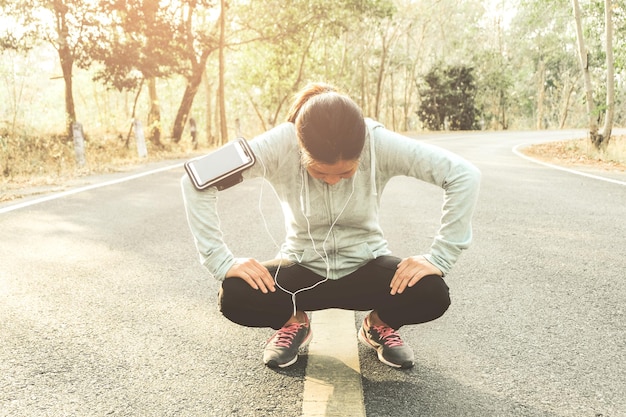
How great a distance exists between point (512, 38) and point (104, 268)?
50727mm

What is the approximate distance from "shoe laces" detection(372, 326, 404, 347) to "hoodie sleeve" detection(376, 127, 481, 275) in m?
0.40

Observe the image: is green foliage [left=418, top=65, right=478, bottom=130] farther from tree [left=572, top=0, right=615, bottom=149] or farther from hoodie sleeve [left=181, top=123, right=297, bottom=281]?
hoodie sleeve [left=181, top=123, right=297, bottom=281]

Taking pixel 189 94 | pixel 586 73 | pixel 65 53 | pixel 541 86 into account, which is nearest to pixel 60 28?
pixel 65 53

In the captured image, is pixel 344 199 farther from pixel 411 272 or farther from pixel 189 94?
pixel 189 94

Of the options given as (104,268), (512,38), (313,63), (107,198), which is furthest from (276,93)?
(104,268)

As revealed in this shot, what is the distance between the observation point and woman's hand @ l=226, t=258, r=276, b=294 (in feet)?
8.38

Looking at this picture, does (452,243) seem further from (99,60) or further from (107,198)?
(99,60)

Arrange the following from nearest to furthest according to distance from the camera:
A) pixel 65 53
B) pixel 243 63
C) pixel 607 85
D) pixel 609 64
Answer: pixel 609 64, pixel 607 85, pixel 65 53, pixel 243 63

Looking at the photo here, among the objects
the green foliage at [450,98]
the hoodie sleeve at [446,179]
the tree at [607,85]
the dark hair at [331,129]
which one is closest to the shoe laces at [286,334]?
the hoodie sleeve at [446,179]

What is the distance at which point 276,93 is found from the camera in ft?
115

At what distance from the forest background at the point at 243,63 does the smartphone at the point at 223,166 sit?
88 centimetres

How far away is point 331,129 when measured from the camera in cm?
220

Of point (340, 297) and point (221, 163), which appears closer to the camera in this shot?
point (221, 163)

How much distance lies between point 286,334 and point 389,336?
0.49m
